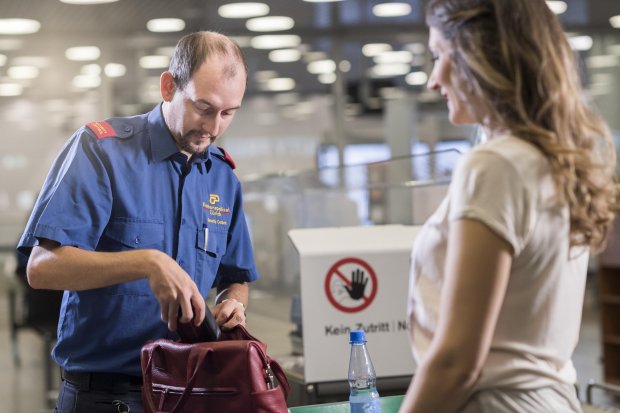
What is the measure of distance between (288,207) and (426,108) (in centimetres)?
458

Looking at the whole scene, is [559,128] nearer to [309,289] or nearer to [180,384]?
[180,384]

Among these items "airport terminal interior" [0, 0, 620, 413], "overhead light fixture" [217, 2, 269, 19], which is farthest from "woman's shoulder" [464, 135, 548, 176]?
"overhead light fixture" [217, 2, 269, 19]

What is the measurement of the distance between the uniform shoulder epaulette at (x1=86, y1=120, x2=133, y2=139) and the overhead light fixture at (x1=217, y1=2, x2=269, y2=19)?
5.56m

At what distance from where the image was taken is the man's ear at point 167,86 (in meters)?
2.09

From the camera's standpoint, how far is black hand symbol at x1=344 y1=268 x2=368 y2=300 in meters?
→ 3.06

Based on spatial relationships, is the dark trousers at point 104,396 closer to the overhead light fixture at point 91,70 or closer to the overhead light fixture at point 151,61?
the overhead light fixture at point 91,70

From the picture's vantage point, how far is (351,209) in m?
4.22

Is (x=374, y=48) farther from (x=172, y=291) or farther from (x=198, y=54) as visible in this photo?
(x=172, y=291)

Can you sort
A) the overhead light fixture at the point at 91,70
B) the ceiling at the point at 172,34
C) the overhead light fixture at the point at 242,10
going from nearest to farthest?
1. the ceiling at the point at 172,34
2. the overhead light fixture at the point at 242,10
3. the overhead light fixture at the point at 91,70

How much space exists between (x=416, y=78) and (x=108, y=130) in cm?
730

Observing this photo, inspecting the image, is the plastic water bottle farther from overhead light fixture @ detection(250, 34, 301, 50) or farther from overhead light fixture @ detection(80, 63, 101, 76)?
overhead light fixture @ detection(250, 34, 301, 50)

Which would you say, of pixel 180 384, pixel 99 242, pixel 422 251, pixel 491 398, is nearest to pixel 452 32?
pixel 422 251

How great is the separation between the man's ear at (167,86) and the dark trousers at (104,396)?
25.0 inches

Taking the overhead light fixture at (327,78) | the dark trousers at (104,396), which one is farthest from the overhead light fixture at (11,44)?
the dark trousers at (104,396)
